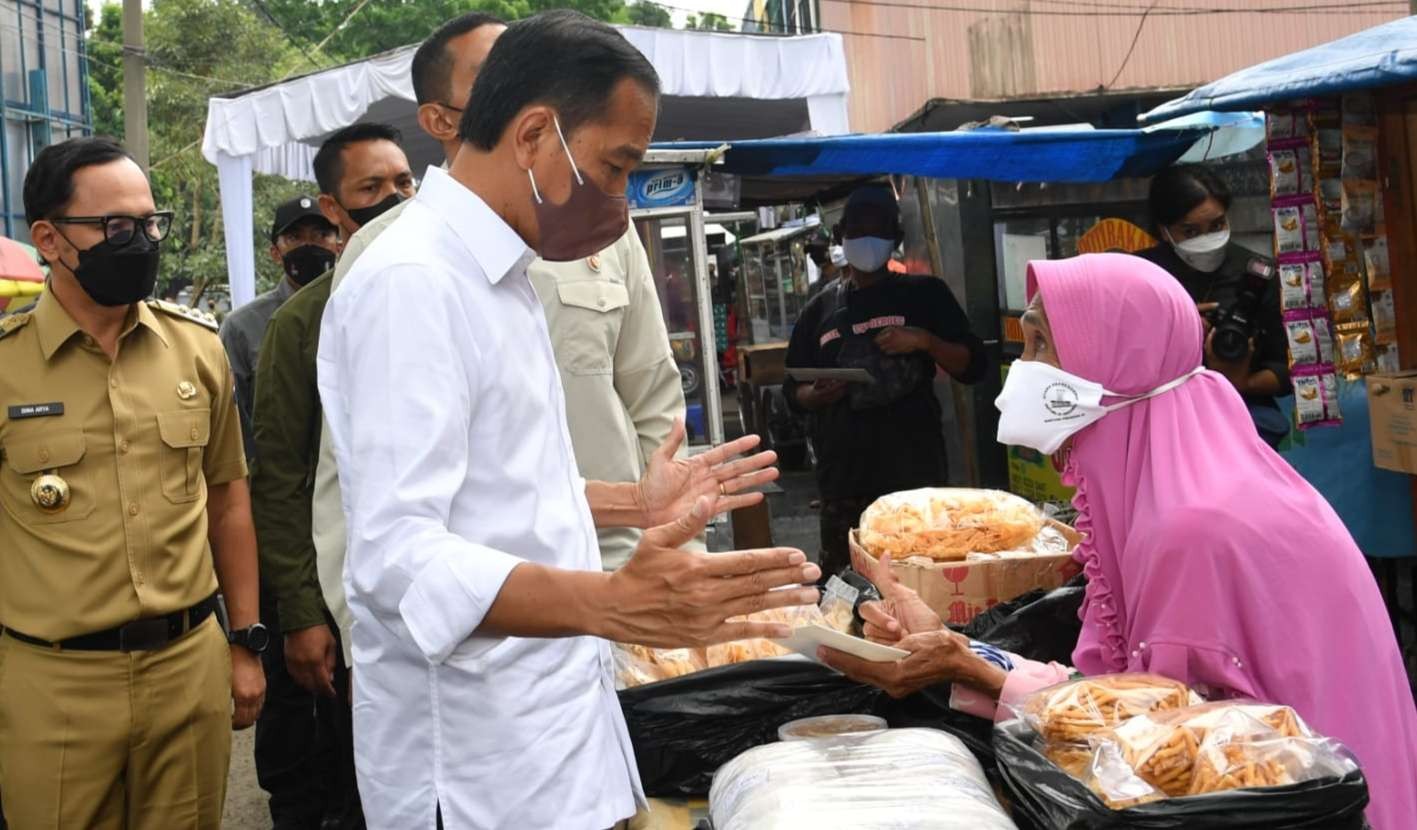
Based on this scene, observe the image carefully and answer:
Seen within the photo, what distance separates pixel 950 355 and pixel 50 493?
162 inches

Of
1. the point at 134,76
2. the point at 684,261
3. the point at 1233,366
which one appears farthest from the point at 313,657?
the point at 134,76

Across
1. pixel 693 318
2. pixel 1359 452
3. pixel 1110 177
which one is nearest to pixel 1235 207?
pixel 1110 177

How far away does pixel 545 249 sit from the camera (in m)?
2.02

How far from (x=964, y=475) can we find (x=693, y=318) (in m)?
4.26

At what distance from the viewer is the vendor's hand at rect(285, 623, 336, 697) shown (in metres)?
3.76

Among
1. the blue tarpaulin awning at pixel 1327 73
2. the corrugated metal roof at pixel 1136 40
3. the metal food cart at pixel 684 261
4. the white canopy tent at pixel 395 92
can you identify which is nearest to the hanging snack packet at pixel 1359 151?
the blue tarpaulin awning at pixel 1327 73

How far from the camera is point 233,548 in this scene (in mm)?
3584

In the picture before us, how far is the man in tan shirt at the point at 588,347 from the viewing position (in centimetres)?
312

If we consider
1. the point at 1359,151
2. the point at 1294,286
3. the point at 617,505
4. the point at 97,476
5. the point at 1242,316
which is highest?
the point at 1359,151

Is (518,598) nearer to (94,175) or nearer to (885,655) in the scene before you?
(885,655)

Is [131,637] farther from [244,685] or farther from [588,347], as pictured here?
[588,347]

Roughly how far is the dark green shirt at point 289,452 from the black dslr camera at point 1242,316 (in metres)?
3.69

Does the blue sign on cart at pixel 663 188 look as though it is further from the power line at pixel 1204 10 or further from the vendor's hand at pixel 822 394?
the power line at pixel 1204 10

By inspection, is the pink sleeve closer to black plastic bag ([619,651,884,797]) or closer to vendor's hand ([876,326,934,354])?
black plastic bag ([619,651,884,797])
